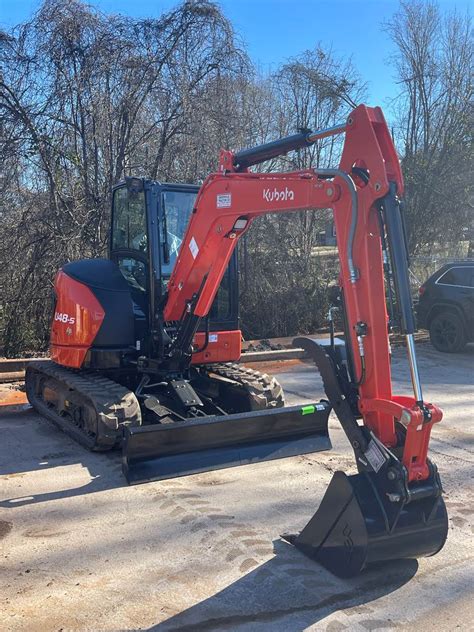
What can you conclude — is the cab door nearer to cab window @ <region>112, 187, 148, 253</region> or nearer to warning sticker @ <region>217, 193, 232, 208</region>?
cab window @ <region>112, 187, 148, 253</region>

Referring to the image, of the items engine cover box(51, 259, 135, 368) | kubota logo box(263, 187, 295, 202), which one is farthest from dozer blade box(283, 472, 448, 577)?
engine cover box(51, 259, 135, 368)

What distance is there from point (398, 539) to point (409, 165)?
51.4ft

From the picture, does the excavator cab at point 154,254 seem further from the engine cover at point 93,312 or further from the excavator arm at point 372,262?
the excavator arm at point 372,262

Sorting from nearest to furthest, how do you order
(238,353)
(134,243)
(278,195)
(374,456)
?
(374,456), (278,195), (134,243), (238,353)

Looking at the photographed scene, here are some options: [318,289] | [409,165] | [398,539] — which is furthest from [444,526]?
[409,165]

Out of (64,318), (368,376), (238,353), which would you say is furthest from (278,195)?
(64,318)

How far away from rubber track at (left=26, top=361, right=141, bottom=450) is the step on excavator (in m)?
0.02

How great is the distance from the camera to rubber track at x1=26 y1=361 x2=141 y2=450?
5.82 m

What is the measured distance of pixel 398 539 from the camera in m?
3.73

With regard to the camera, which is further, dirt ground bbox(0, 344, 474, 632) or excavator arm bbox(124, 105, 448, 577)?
excavator arm bbox(124, 105, 448, 577)

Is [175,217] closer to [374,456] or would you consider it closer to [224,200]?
[224,200]

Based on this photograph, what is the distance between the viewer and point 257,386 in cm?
678

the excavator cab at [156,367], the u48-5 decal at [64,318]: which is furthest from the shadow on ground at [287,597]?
the u48-5 decal at [64,318]

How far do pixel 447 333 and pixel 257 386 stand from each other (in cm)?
734
